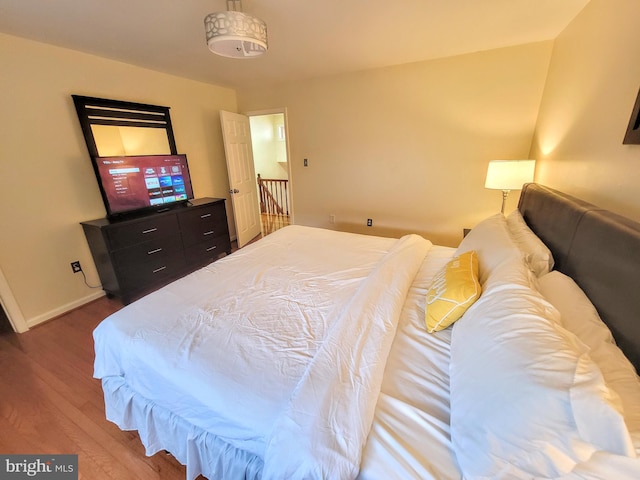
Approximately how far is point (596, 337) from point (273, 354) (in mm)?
1069

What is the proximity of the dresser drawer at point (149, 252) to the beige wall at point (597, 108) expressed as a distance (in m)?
3.43

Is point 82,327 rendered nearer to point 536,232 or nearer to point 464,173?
point 536,232

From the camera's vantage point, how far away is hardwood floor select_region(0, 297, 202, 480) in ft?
4.13

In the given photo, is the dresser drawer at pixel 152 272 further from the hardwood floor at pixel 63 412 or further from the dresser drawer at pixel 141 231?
the hardwood floor at pixel 63 412

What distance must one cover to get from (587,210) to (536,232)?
0.48 meters

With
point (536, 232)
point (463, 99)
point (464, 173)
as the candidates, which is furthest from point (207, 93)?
point (536, 232)

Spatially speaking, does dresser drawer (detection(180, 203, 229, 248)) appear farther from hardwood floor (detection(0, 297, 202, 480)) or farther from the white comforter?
the white comforter

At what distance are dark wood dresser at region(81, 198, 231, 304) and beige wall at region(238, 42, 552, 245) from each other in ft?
4.55

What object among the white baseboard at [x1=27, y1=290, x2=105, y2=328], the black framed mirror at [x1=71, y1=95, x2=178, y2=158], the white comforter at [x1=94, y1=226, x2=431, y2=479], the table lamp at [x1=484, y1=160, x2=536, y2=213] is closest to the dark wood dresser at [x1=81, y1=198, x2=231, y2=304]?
the white baseboard at [x1=27, y1=290, x2=105, y2=328]

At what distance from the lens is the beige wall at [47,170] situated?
83.0 inches

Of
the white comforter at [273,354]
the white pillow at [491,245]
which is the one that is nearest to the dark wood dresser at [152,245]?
the white comforter at [273,354]

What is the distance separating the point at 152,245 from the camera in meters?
2.71

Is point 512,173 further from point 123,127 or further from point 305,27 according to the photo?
point 123,127

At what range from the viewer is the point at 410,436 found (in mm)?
766
